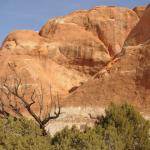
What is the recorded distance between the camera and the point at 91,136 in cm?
1828

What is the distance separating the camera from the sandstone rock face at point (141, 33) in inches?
2018

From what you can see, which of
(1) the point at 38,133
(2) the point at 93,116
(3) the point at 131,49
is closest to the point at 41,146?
(1) the point at 38,133

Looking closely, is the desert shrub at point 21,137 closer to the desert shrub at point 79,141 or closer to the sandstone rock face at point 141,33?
the desert shrub at point 79,141

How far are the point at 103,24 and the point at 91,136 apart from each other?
6166 centimetres

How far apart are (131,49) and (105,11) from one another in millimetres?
32930

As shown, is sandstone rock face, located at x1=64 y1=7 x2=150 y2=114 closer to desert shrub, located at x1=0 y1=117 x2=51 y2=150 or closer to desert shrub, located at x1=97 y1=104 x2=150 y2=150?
desert shrub, located at x1=97 y1=104 x2=150 y2=150

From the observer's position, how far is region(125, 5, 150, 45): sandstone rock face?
5125 cm

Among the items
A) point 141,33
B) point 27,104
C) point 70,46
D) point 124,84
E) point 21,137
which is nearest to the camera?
point 21,137

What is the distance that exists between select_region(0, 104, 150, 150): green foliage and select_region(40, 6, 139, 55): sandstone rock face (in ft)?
174

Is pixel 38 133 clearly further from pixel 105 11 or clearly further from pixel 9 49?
pixel 105 11

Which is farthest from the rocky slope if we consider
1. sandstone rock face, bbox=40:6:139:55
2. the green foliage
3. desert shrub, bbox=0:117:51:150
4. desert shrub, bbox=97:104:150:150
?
desert shrub, bbox=0:117:51:150

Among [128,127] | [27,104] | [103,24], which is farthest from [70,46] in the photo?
[128,127]

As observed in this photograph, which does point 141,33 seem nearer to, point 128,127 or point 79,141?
point 128,127

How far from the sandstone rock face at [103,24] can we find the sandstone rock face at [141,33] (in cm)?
2279
